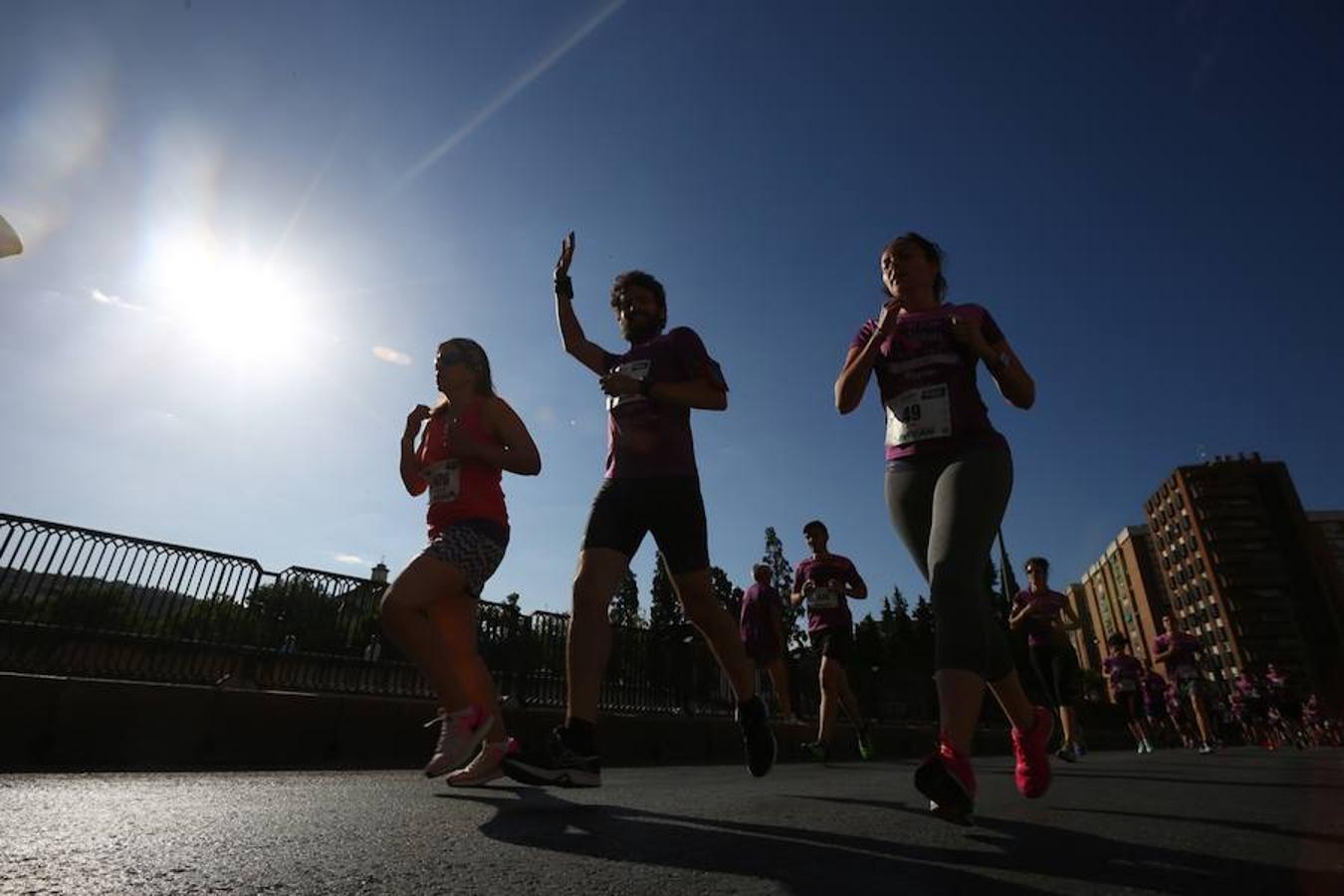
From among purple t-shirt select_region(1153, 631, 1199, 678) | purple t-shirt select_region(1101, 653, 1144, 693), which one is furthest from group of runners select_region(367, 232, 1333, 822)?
purple t-shirt select_region(1101, 653, 1144, 693)

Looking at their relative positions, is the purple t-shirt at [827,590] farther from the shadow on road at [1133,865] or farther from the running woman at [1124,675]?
the running woman at [1124,675]

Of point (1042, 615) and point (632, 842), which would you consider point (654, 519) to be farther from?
point (1042, 615)

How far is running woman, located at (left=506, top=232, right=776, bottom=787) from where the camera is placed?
3.04 metres

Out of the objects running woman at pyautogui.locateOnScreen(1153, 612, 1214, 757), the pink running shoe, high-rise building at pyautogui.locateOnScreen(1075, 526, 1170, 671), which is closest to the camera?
the pink running shoe

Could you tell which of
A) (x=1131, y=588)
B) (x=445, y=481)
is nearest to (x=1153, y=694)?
(x=445, y=481)

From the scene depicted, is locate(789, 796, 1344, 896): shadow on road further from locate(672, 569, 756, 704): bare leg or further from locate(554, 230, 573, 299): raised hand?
locate(554, 230, 573, 299): raised hand

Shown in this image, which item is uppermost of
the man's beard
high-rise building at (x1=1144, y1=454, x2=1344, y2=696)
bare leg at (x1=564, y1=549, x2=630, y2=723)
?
high-rise building at (x1=1144, y1=454, x2=1344, y2=696)

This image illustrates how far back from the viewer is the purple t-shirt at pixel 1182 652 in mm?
10734

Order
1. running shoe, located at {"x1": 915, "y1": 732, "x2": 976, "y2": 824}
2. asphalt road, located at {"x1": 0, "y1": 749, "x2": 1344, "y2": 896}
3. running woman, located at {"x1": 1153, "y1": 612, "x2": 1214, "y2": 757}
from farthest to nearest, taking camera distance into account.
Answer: running woman, located at {"x1": 1153, "y1": 612, "x2": 1214, "y2": 757} → running shoe, located at {"x1": 915, "y1": 732, "x2": 976, "y2": 824} → asphalt road, located at {"x1": 0, "y1": 749, "x2": 1344, "y2": 896}

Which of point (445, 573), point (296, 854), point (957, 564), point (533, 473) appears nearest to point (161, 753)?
point (445, 573)

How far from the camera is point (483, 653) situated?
8930 mm

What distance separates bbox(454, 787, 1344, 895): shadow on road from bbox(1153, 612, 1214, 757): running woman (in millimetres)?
10635

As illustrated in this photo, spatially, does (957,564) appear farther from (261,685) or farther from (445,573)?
(261,685)

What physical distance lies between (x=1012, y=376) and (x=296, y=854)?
8.46 ft
